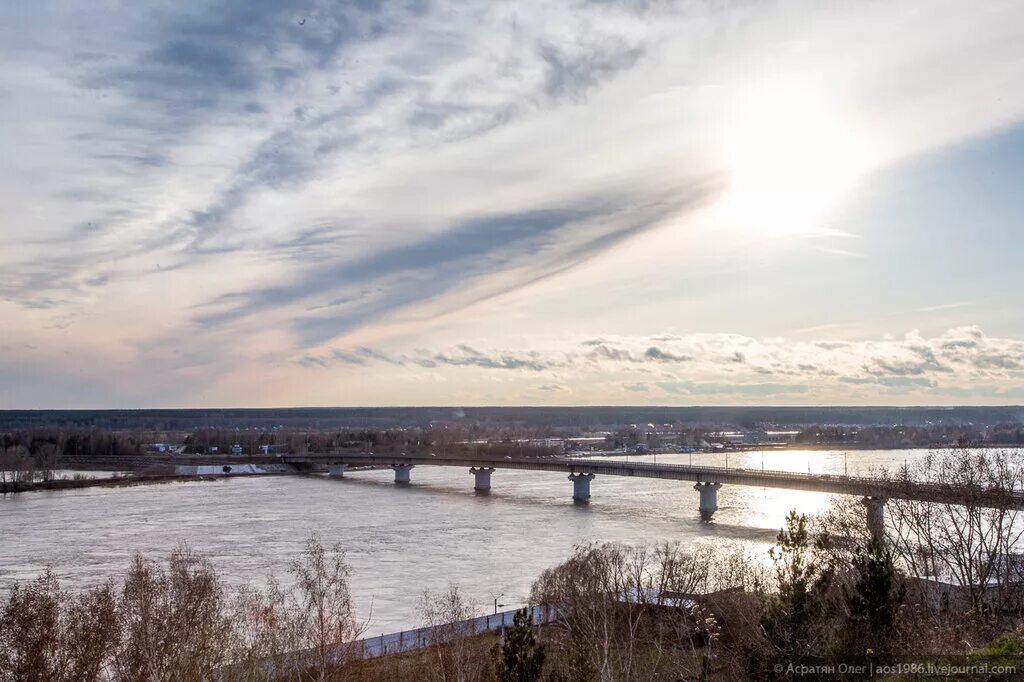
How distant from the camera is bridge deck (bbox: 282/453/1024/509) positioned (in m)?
27.1

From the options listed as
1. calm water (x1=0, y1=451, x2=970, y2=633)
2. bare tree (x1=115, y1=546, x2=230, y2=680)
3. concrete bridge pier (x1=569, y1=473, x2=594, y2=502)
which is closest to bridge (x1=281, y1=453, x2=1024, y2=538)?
concrete bridge pier (x1=569, y1=473, x2=594, y2=502)

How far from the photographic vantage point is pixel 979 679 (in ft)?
35.0

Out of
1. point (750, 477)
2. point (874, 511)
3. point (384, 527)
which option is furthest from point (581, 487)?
point (874, 511)

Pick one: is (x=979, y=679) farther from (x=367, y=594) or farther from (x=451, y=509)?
(x=451, y=509)

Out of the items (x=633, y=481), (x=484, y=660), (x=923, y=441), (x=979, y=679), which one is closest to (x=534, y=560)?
(x=484, y=660)

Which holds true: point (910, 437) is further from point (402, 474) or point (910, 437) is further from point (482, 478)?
point (482, 478)

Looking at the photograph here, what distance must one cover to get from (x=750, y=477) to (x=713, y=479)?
8.22 ft

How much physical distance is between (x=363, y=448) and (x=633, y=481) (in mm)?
57425

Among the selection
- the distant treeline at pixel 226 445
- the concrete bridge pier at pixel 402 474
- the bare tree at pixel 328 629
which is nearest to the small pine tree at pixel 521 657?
the bare tree at pixel 328 629

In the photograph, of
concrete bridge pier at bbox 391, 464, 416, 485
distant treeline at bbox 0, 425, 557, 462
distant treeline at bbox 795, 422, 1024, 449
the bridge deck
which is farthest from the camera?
distant treeline at bbox 795, 422, 1024, 449

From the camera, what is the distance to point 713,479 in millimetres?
61125

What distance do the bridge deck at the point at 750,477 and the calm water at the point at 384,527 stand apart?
6.95 feet

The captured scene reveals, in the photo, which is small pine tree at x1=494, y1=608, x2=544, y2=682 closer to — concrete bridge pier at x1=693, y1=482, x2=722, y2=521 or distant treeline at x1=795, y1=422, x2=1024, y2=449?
concrete bridge pier at x1=693, y1=482, x2=722, y2=521

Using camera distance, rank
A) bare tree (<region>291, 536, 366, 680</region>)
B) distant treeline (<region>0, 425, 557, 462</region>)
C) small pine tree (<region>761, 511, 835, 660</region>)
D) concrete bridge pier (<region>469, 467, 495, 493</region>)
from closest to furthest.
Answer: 1. small pine tree (<region>761, 511, 835, 660</region>)
2. bare tree (<region>291, 536, 366, 680</region>)
3. concrete bridge pier (<region>469, 467, 495, 493</region>)
4. distant treeline (<region>0, 425, 557, 462</region>)
